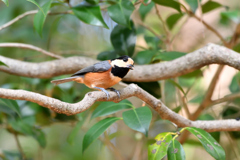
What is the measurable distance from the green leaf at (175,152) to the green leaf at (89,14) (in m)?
0.85

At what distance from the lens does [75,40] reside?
374cm

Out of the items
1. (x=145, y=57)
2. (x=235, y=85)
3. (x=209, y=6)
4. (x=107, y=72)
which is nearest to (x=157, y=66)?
(x=145, y=57)

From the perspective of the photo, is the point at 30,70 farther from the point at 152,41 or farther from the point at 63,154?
the point at 63,154

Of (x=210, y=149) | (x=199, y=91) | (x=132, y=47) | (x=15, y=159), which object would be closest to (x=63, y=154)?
(x=15, y=159)

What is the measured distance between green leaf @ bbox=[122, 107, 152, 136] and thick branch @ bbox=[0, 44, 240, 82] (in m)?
0.33

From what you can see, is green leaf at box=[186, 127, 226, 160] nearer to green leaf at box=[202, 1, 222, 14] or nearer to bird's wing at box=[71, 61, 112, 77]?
bird's wing at box=[71, 61, 112, 77]

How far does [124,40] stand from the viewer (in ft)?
6.65

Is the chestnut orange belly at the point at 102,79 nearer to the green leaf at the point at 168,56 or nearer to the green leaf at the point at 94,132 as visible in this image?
the green leaf at the point at 94,132

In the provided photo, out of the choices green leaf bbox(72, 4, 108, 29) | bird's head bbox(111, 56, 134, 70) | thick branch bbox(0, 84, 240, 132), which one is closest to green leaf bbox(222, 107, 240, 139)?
thick branch bbox(0, 84, 240, 132)

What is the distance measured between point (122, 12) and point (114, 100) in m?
0.72

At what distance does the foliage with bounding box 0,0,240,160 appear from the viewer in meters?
1.46

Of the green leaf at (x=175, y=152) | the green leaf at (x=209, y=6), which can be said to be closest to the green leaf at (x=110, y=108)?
the green leaf at (x=175, y=152)

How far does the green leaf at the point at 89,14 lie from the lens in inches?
65.7

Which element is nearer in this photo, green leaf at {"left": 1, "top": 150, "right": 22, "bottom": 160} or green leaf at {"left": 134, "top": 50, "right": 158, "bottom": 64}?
green leaf at {"left": 134, "top": 50, "right": 158, "bottom": 64}
